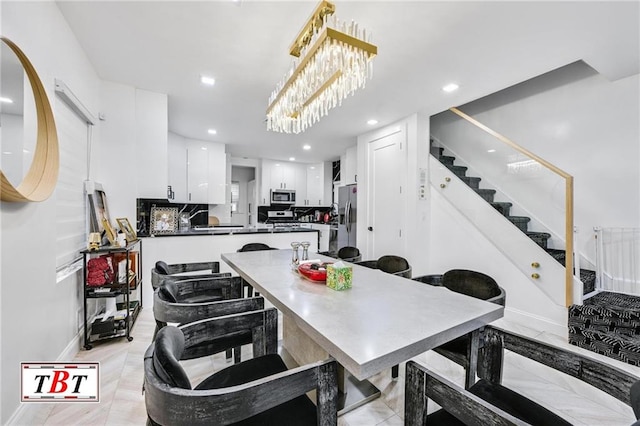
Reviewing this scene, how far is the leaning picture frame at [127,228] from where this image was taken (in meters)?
2.79

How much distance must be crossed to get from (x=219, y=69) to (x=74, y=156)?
151 centimetres

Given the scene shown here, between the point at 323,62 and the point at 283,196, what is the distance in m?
5.59

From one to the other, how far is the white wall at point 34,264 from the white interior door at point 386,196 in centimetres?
374

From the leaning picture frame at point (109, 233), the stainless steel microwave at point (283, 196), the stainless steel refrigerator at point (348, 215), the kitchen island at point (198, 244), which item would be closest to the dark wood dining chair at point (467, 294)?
the kitchen island at point (198, 244)

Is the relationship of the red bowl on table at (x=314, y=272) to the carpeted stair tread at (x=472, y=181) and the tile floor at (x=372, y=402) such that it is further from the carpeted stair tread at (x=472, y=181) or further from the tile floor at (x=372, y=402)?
A: the carpeted stair tread at (x=472, y=181)

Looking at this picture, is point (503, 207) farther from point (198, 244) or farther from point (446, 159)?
point (198, 244)

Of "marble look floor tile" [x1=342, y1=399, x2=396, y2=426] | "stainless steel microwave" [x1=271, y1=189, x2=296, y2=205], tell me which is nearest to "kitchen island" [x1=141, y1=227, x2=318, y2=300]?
"marble look floor tile" [x1=342, y1=399, x2=396, y2=426]

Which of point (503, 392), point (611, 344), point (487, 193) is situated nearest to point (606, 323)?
point (611, 344)

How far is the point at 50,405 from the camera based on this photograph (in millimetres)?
1682

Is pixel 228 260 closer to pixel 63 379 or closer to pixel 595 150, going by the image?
pixel 63 379

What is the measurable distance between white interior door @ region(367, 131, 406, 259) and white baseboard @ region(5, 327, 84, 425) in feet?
12.2

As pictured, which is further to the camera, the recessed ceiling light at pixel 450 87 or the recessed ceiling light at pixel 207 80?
the recessed ceiling light at pixel 450 87

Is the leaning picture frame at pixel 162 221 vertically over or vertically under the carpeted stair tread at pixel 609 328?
over

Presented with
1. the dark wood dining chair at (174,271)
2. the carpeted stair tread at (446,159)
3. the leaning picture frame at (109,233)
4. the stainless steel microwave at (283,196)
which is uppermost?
the carpeted stair tread at (446,159)
